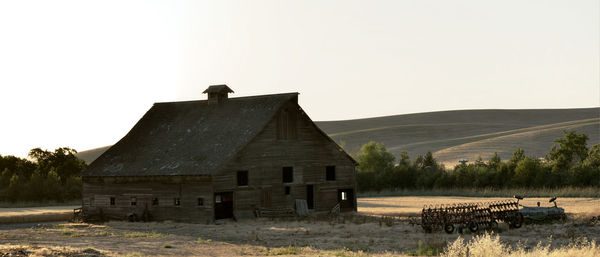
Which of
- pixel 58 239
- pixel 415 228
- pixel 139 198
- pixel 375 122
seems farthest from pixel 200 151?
pixel 375 122

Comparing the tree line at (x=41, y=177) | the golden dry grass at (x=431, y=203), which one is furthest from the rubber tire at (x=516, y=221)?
the tree line at (x=41, y=177)

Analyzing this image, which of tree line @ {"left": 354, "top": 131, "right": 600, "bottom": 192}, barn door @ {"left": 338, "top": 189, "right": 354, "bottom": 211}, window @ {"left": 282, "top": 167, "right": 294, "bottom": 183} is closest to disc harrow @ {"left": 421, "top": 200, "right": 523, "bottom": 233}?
window @ {"left": 282, "top": 167, "right": 294, "bottom": 183}

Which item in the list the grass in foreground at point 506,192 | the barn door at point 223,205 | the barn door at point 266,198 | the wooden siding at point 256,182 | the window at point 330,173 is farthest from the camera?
the grass in foreground at point 506,192

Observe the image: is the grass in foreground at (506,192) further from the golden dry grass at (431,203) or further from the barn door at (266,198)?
the barn door at (266,198)

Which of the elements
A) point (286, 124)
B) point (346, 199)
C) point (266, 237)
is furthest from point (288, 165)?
point (266, 237)

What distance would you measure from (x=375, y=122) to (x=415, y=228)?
493 ft

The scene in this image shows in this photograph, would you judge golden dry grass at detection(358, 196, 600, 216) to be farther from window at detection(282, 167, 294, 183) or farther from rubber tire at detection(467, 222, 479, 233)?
rubber tire at detection(467, 222, 479, 233)

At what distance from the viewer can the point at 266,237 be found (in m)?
35.9

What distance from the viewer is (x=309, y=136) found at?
51375mm

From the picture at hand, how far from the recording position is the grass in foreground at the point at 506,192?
5753 cm

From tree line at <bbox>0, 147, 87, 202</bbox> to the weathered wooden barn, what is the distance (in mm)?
17924

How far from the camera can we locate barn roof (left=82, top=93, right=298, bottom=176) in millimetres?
47906

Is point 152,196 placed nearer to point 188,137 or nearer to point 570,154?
point 188,137

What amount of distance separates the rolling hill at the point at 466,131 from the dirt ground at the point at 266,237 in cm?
7219
